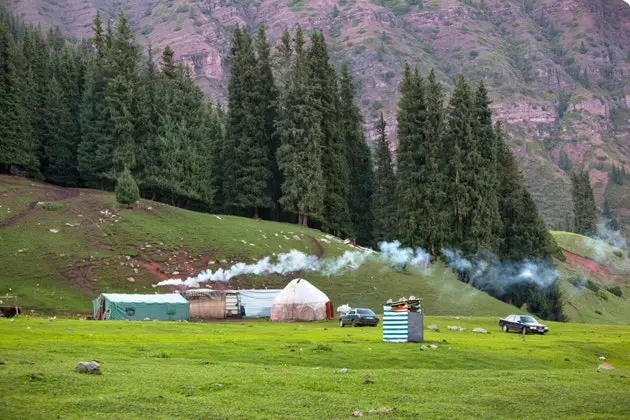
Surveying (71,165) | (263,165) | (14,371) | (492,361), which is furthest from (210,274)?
(14,371)

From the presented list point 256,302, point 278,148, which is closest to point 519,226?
point 278,148

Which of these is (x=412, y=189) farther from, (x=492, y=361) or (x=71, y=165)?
(x=492, y=361)

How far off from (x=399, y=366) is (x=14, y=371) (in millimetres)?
14718

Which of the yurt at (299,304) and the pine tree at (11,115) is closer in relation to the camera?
the yurt at (299,304)

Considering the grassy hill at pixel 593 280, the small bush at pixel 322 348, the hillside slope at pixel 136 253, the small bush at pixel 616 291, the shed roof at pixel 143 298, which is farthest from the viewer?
the small bush at pixel 616 291

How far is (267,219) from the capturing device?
9300 cm

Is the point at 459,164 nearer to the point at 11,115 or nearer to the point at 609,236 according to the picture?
the point at 11,115

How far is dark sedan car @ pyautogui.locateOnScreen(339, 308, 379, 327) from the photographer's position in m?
51.7

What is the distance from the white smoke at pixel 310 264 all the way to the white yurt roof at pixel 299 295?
32.4 ft

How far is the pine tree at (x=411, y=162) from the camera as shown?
270 feet

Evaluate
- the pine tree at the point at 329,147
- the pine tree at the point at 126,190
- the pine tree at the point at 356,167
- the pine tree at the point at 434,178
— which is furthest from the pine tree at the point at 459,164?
the pine tree at the point at 126,190

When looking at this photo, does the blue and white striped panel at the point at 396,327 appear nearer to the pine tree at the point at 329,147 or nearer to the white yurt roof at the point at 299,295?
the white yurt roof at the point at 299,295

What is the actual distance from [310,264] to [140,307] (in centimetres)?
2246

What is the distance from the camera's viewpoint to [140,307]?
2142 inches
